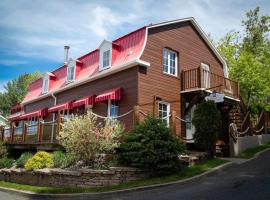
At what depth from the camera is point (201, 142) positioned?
1498 cm

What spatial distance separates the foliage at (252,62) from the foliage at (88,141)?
19.0 metres

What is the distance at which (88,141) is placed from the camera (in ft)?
40.4

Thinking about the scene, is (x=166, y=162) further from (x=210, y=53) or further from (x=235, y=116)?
(x=210, y=53)

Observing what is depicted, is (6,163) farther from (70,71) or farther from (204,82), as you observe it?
(204,82)

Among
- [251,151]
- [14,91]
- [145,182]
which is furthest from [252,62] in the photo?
[14,91]

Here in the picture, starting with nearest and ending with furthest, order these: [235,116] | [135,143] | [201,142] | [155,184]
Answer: [155,184]
[135,143]
[201,142]
[235,116]

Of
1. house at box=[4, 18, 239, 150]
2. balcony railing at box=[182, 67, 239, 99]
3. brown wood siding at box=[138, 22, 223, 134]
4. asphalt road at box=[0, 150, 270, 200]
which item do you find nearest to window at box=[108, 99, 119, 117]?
house at box=[4, 18, 239, 150]

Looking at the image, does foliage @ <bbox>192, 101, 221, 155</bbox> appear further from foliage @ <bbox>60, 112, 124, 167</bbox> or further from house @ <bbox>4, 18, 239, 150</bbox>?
foliage @ <bbox>60, 112, 124, 167</bbox>

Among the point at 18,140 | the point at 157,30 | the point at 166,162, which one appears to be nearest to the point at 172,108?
the point at 157,30

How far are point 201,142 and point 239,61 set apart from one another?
16878 millimetres

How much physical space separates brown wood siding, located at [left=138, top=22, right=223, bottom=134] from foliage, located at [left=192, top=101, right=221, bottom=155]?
9.26 ft

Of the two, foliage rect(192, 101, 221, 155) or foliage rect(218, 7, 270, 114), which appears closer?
foliage rect(192, 101, 221, 155)

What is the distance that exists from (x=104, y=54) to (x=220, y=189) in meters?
11.5

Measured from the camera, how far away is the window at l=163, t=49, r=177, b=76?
18.5 metres
